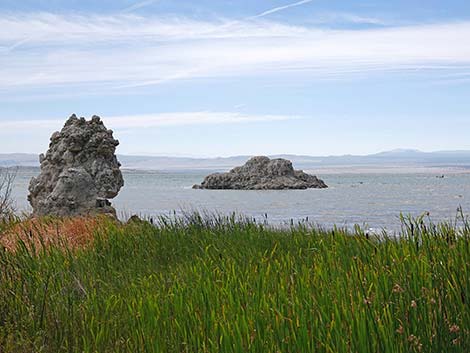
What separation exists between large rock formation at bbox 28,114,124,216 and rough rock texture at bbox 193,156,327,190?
46748mm

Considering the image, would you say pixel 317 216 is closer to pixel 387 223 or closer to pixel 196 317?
pixel 387 223

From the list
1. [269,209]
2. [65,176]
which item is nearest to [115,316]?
[65,176]

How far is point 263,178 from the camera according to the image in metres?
69.7

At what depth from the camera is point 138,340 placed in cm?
600

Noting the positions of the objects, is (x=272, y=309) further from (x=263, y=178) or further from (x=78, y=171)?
(x=263, y=178)

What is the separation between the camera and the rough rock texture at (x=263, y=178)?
222 ft

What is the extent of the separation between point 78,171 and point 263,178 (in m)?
51.2

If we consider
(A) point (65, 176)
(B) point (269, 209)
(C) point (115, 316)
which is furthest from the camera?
(B) point (269, 209)

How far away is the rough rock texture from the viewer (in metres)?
67.8

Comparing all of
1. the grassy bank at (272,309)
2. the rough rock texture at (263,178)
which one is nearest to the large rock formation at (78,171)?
the grassy bank at (272,309)

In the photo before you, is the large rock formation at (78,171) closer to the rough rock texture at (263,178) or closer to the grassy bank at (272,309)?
the grassy bank at (272,309)

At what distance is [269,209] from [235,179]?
115ft

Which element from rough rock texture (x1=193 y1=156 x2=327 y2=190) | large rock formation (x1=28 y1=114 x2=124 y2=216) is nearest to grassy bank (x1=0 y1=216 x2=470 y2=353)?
large rock formation (x1=28 y1=114 x2=124 y2=216)

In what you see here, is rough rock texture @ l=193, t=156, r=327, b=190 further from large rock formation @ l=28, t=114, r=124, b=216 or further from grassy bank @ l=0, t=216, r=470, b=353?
grassy bank @ l=0, t=216, r=470, b=353
